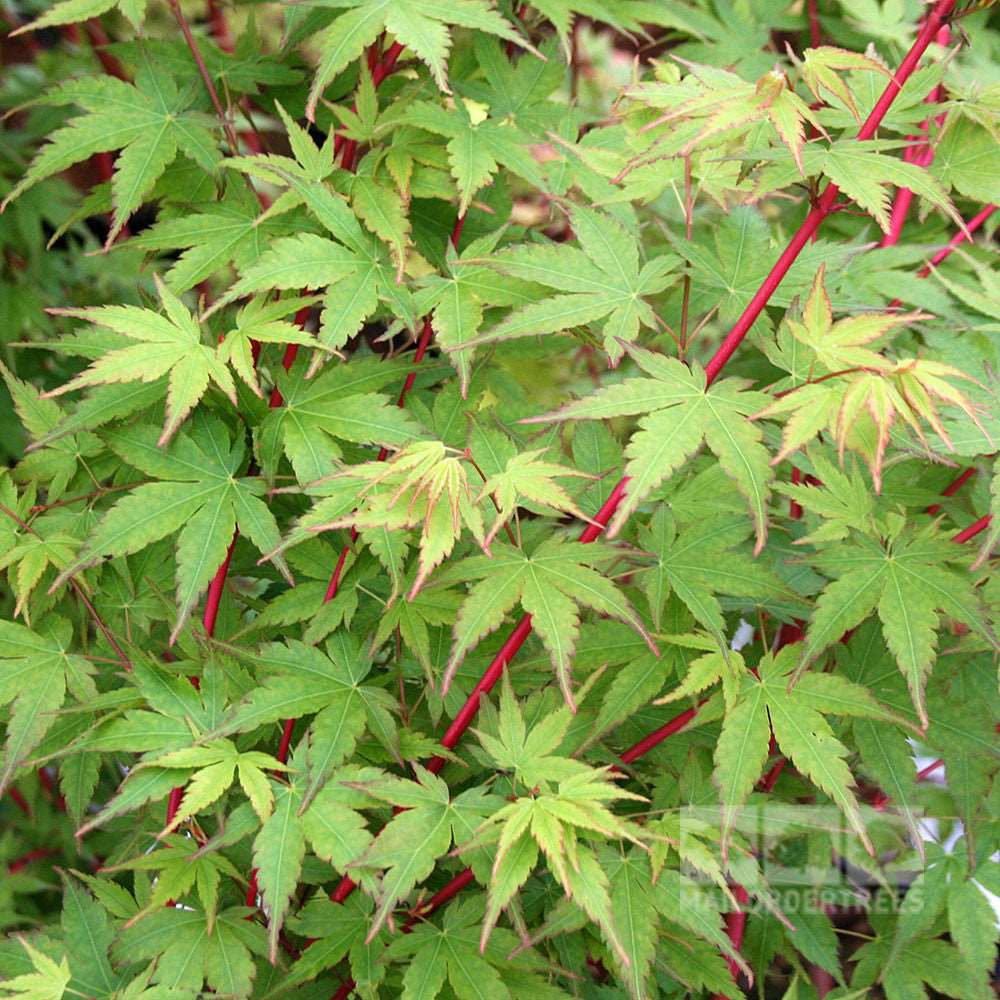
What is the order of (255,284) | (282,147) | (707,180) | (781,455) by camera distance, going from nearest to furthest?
(781,455), (255,284), (707,180), (282,147)

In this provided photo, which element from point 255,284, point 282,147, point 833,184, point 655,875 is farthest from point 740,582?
point 282,147

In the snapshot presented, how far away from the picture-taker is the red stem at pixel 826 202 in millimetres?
1085

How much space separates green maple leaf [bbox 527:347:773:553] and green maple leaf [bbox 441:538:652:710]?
116 mm

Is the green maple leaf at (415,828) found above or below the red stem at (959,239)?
below

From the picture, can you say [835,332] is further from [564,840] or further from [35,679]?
[35,679]

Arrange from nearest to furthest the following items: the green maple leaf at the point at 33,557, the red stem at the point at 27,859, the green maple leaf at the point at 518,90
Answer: the green maple leaf at the point at 33,557, the green maple leaf at the point at 518,90, the red stem at the point at 27,859

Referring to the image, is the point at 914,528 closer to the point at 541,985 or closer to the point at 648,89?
the point at 648,89

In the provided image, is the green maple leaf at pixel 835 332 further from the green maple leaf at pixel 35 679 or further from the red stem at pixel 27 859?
the red stem at pixel 27 859

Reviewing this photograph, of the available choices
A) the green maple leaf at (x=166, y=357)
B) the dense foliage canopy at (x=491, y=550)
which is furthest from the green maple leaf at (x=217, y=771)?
the green maple leaf at (x=166, y=357)

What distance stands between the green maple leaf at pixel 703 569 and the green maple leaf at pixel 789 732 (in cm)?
8

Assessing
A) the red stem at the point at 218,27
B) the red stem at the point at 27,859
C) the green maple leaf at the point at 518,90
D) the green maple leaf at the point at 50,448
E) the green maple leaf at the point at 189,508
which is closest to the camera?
the green maple leaf at the point at 189,508

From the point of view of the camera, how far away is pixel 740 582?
4.06 feet

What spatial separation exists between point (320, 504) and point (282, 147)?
187 centimetres

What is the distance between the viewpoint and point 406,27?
130 centimetres
